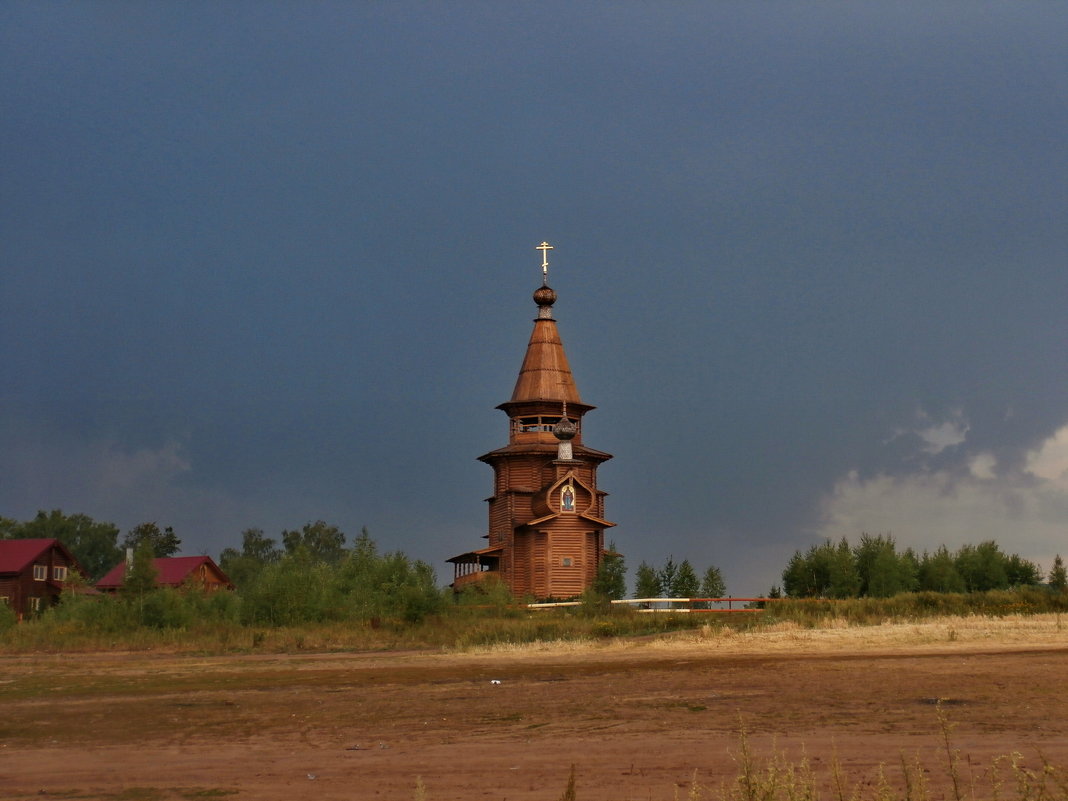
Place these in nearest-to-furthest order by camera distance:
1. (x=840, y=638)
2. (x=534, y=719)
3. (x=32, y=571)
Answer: (x=534, y=719) < (x=840, y=638) < (x=32, y=571)

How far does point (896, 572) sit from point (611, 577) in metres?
13.5

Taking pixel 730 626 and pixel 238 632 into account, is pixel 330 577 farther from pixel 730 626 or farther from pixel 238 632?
pixel 730 626

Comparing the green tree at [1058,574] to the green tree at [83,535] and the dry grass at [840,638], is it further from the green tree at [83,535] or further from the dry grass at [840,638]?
the green tree at [83,535]

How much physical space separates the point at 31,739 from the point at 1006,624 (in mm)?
24011

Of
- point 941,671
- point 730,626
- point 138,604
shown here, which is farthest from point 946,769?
point 138,604

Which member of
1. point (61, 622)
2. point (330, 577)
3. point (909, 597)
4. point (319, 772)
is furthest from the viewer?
point (330, 577)

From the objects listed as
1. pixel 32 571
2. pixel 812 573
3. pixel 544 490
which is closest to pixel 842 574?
pixel 812 573

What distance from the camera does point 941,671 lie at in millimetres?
22859

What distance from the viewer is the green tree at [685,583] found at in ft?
205

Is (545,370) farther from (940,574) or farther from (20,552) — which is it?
(20,552)

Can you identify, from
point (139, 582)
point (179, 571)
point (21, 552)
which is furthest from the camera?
point (179, 571)

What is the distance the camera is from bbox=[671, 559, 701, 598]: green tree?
6262 cm

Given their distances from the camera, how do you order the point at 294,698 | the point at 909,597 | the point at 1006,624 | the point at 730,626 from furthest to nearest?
the point at 909,597, the point at 730,626, the point at 1006,624, the point at 294,698

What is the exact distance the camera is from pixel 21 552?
85438 mm
